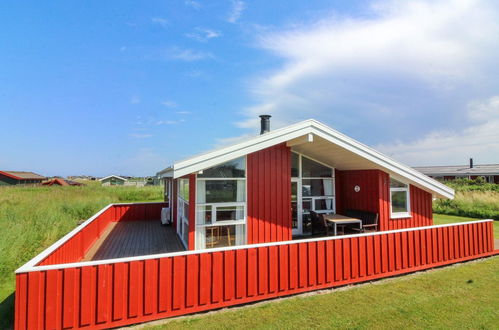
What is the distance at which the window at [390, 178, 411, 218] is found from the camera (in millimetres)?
7992

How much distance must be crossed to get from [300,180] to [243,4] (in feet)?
18.9

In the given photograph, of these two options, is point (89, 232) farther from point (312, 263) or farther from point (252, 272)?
point (312, 263)

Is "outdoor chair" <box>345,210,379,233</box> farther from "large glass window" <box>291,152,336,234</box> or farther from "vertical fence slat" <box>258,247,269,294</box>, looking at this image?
"vertical fence slat" <box>258,247,269,294</box>

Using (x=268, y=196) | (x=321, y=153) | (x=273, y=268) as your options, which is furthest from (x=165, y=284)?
(x=321, y=153)

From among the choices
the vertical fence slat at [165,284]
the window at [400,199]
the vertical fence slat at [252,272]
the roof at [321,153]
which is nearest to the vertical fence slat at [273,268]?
the vertical fence slat at [252,272]

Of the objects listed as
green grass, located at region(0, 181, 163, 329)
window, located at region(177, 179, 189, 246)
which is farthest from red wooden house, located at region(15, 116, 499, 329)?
green grass, located at region(0, 181, 163, 329)

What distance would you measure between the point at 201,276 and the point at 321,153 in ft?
17.8

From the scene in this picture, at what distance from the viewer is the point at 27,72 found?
13742 mm

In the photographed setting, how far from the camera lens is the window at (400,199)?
26.2ft

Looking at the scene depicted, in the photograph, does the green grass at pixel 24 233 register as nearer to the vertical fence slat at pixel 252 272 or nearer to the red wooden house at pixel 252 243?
the red wooden house at pixel 252 243

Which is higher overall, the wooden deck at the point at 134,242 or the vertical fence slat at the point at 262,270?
the vertical fence slat at the point at 262,270

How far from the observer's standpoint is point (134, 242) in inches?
320

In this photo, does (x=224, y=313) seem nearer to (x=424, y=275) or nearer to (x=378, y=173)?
(x=424, y=275)

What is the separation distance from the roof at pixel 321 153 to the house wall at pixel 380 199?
0.29 m
